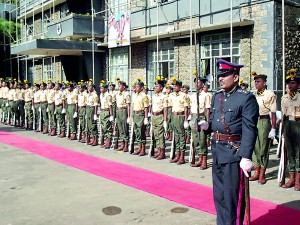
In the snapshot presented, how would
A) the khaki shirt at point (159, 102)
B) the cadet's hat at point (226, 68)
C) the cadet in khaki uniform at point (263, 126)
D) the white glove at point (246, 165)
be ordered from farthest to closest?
1. the khaki shirt at point (159, 102)
2. the cadet in khaki uniform at point (263, 126)
3. the cadet's hat at point (226, 68)
4. the white glove at point (246, 165)

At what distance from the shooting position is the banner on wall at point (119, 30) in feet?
58.3

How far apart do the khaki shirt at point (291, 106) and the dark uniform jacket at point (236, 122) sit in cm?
274

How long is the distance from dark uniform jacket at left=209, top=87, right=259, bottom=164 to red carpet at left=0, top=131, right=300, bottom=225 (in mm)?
1235

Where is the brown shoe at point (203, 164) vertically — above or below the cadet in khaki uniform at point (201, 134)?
below

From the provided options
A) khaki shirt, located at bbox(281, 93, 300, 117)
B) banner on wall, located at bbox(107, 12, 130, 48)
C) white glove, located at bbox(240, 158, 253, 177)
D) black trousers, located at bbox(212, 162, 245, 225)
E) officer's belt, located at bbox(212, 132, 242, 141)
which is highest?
banner on wall, located at bbox(107, 12, 130, 48)

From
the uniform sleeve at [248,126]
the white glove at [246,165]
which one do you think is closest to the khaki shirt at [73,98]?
the uniform sleeve at [248,126]

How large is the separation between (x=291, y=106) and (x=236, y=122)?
9.59 feet

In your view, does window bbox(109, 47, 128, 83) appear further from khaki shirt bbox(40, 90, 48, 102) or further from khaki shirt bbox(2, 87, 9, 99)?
khaki shirt bbox(40, 90, 48, 102)

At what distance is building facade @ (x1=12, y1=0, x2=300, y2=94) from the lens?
12977mm

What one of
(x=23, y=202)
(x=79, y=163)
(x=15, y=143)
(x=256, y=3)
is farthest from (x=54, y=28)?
(x=23, y=202)

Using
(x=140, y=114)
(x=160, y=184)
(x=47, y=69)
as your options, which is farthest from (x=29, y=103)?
(x=47, y=69)

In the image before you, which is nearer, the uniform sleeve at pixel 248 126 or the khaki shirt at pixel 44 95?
the uniform sleeve at pixel 248 126

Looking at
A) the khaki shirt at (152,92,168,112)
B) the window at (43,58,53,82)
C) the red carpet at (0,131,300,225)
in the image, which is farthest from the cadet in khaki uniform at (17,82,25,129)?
the window at (43,58,53,82)

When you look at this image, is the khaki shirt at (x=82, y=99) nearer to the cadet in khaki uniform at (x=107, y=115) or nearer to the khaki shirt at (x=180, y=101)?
the cadet in khaki uniform at (x=107, y=115)
